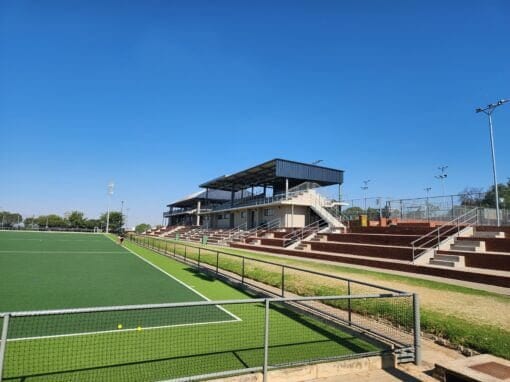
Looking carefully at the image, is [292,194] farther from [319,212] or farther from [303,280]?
[303,280]

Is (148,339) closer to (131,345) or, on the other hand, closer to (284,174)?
(131,345)

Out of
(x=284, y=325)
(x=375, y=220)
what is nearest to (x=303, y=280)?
(x=284, y=325)

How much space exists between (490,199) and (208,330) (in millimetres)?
28906

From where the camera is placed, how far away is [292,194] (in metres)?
40.4

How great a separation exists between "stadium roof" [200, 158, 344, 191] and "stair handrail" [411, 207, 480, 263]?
2116 cm

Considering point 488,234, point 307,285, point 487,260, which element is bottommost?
point 307,285

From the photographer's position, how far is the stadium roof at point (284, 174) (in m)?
41.6

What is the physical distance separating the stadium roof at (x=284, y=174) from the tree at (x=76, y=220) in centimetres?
8642

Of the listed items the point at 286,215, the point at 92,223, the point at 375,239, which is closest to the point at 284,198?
the point at 286,215

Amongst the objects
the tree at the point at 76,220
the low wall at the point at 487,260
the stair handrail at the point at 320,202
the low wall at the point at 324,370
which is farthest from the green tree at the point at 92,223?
the low wall at the point at 324,370

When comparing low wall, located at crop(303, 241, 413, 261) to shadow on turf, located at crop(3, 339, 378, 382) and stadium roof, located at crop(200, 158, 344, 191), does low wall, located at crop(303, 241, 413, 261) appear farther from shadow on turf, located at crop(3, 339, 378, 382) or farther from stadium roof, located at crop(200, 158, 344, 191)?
stadium roof, located at crop(200, 158, 344, 191)

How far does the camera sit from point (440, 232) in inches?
818

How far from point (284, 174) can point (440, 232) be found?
22.3 m

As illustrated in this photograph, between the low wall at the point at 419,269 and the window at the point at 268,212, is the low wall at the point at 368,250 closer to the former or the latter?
the low wall at the point at 419,269
